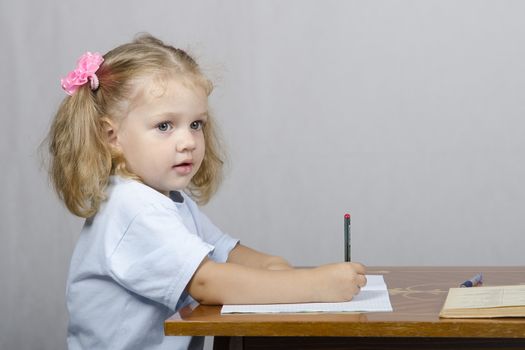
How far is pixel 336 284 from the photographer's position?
1739mm

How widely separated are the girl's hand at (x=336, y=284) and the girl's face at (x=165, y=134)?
388 millimetres

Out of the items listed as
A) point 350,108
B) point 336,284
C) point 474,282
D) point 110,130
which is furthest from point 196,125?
point 350,108

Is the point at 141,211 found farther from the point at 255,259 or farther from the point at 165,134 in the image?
the point at 255,259

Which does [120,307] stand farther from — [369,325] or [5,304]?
[5,304]

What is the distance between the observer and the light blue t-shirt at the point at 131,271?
1.78 meters

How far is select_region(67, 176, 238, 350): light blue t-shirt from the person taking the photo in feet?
5.83

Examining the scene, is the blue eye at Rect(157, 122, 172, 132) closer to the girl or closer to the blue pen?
the girl

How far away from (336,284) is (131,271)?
37 centimetres

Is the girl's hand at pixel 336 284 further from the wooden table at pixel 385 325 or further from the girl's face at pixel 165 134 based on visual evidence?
the girl's face at pixel 165 134

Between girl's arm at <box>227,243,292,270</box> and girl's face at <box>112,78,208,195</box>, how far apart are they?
0.31m

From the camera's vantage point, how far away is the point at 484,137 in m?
3.57

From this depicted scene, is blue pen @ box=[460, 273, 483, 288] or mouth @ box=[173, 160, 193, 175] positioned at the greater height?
mouth @ box=[173, 160, 193, 175]

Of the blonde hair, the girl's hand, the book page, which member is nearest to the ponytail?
the blonde hair

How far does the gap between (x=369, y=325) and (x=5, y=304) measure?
2549mm
